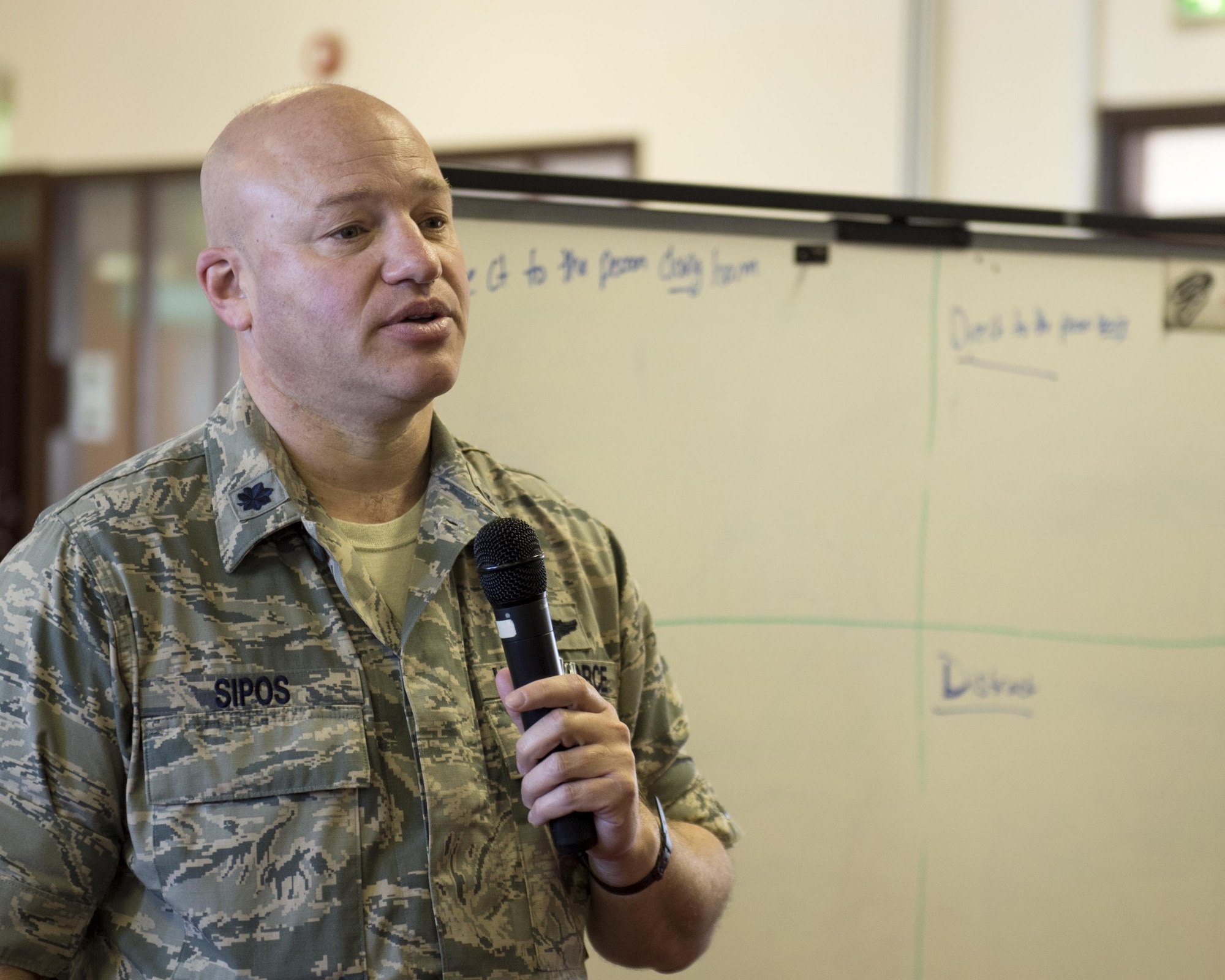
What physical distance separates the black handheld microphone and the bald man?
0.02m

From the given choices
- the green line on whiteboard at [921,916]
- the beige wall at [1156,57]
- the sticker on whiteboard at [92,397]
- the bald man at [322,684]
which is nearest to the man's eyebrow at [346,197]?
the bald man at [322,684]

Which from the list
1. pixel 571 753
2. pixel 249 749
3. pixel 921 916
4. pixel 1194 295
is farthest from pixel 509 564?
pixel 1194 295

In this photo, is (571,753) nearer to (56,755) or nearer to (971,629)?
(56,755)

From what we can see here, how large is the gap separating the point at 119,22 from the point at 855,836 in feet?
11.7

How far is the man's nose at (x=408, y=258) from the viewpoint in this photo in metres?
1.12

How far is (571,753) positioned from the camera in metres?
0.95

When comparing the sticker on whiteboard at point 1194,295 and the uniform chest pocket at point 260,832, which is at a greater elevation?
the sticker on whiteboard at point 1194,295

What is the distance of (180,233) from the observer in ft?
13.0

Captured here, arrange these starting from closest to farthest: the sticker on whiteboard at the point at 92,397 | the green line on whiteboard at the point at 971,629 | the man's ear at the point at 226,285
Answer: the man's ear at the point at 226,285 → the green line on whiteboard at the point at 971,629 → the sticker on whiteboard at the point at 92,397

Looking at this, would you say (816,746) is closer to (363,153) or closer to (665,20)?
(363,153)

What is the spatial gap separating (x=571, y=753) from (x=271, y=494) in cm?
38

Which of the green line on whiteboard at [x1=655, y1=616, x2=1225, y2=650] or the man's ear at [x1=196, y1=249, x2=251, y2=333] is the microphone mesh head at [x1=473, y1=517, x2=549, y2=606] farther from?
the green line on whiteboard at [x1=655, y1=616, x2=1225, y2=650]

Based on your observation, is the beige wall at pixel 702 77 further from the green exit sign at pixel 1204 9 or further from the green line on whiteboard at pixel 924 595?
the green line on whiteboard at pixel 924 595

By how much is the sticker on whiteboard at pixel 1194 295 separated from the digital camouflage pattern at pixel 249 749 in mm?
1312
